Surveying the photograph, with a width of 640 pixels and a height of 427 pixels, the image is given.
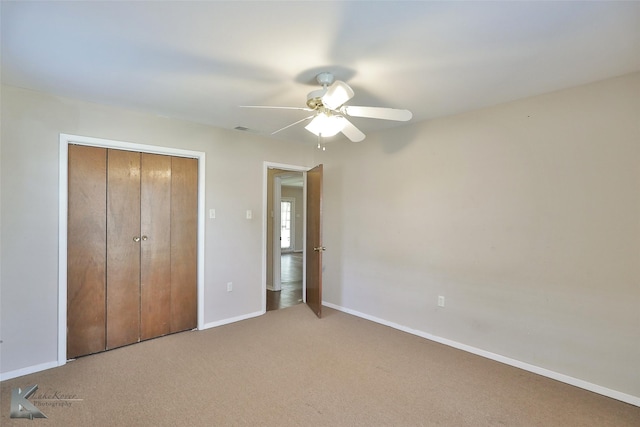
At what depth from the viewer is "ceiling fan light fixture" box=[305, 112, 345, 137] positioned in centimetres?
231

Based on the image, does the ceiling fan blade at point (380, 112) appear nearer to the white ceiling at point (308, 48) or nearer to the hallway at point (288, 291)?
the white ceiling at point (308, 48)

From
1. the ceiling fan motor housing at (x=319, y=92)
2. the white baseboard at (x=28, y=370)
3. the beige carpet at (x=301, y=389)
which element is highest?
the ceiling fan motor housing at (x=319, y=92)

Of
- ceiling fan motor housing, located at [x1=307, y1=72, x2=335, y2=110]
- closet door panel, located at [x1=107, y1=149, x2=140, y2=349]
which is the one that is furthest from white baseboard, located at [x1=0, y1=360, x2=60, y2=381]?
ceiling fan motor housing, located at [x1=307, y1=72, x2=335, y2=110]

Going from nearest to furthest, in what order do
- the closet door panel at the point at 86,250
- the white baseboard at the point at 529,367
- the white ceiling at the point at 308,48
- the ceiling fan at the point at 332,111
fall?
the white ceiling at the point at 308,48
the ceiling fan at the point at 332,111
the white baseboard at the point at 529,367
the closet door panel at the point at 86,250

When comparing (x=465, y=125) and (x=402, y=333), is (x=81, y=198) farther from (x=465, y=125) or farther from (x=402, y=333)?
(x=465, y=125)

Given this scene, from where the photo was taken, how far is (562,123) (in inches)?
100

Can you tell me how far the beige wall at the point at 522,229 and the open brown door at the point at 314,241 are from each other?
0.63 m

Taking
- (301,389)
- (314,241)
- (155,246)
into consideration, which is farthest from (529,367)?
(155,246)

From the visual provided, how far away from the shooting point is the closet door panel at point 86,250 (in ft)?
9.34

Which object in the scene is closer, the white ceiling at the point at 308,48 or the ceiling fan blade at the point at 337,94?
the white ceiling at the point at 308,48

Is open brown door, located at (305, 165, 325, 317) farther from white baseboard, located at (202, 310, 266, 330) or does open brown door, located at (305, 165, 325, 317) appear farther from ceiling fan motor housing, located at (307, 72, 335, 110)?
ceiling fan motor housing, located at (307, 72, 335, 110)

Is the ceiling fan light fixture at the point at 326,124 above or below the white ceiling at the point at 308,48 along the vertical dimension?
below

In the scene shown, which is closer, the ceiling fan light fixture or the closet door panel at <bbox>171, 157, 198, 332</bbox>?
the ceiling fan light fixture

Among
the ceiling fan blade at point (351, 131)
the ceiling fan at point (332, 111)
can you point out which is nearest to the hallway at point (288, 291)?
the ceiling fan blade at point (351, 131)
